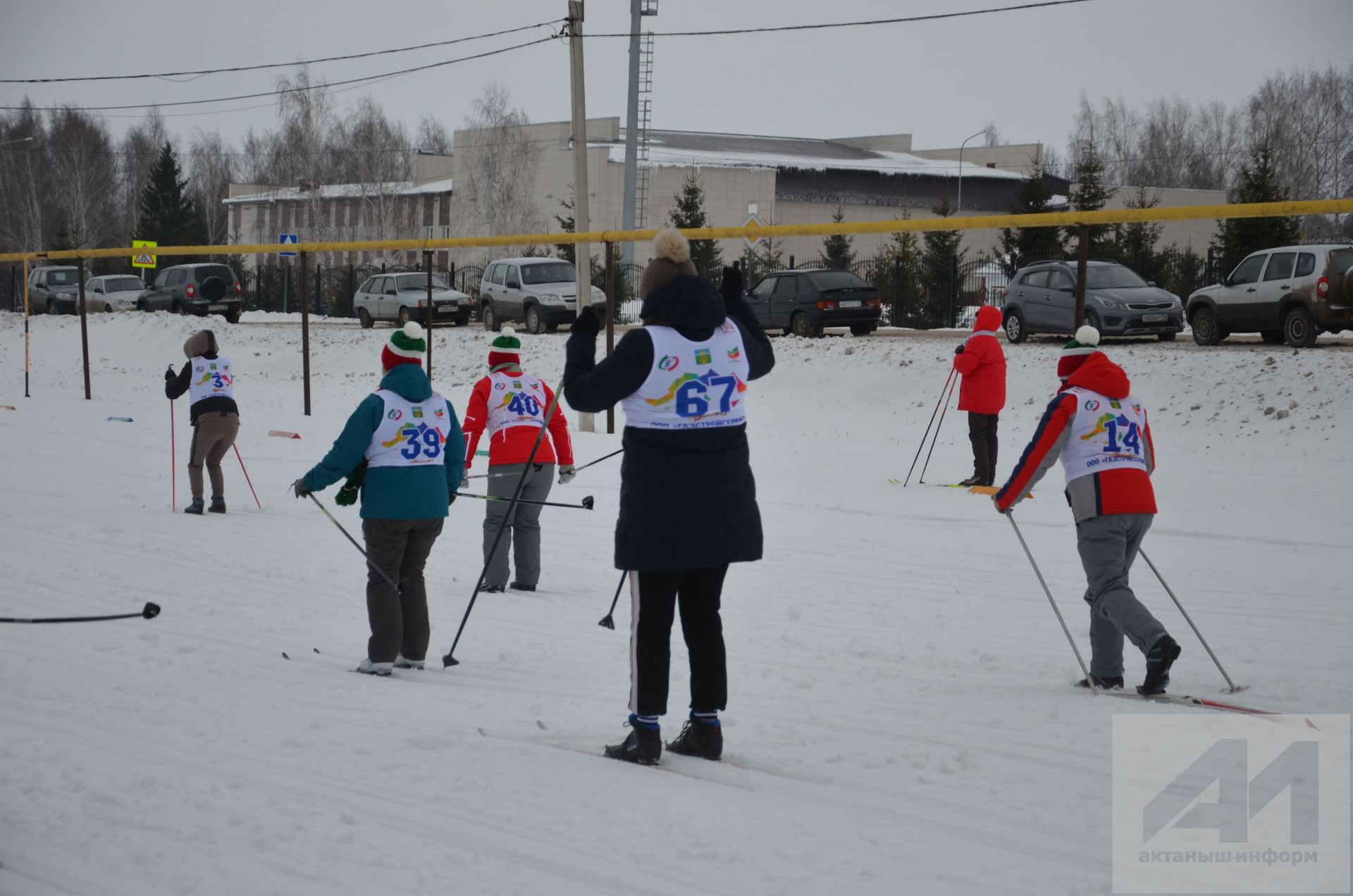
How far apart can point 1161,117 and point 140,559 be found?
88.6m

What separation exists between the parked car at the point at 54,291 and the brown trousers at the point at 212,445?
99.8ft

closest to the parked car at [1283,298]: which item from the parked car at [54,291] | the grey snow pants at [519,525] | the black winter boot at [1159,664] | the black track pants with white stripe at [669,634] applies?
the grey snow pants at [519,525]

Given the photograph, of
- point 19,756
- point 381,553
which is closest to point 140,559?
point 381,553

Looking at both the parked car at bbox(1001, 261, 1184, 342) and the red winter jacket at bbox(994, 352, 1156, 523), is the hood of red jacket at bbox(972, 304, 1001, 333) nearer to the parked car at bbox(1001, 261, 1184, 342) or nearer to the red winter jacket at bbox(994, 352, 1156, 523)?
the parked car at bbox(1001, 261, 1184, 342)

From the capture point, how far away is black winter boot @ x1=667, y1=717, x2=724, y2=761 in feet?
15.3

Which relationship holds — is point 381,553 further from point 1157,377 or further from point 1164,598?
point 1157,377

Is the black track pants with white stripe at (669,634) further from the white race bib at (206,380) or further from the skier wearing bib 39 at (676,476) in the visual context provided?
the white race bib at (206,380)

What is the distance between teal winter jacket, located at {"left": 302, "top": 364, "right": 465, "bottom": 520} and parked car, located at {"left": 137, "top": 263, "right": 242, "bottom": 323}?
102 ft

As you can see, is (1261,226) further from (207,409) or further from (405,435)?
(405,435)

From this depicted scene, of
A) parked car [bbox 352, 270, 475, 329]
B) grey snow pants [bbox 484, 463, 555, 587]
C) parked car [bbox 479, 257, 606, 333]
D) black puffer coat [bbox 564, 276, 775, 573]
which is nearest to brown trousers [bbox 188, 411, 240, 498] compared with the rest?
grey snow pants [bbox 484, 463, 555, 587]

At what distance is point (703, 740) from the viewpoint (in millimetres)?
4676

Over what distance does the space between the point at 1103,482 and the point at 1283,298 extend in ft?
46.0

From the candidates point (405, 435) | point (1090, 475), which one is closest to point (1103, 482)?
point (1090, 475)

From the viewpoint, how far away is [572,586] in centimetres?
840
